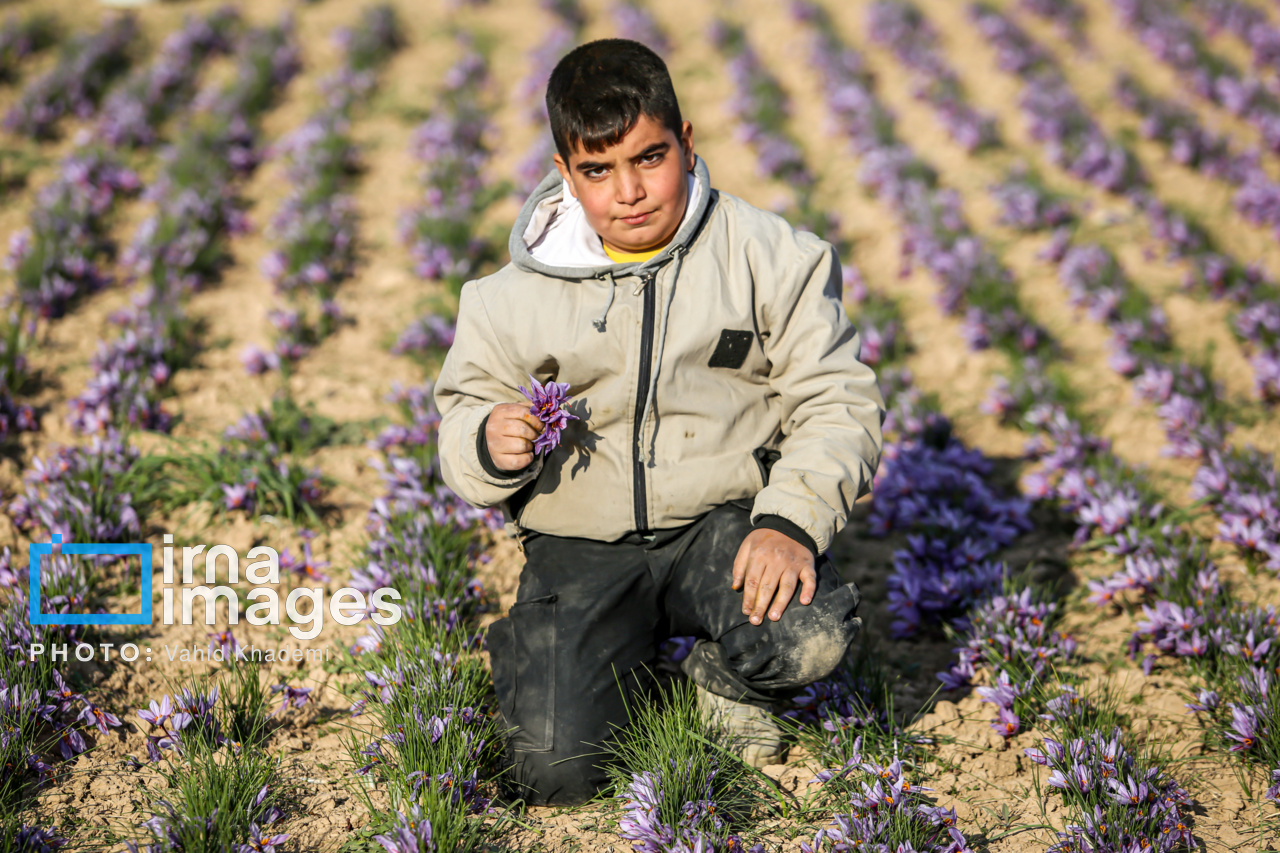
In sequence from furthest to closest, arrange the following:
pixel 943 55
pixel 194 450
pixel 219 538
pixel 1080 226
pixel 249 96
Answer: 1. pixel 943 55
2. pixel 249 96
3. pixel 1080 226
4. pixel 194 450
5. pixel 219 538

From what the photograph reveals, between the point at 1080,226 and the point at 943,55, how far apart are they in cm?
476

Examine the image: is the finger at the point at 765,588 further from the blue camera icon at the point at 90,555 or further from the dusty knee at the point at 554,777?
the blue camera icon at the point at 90,555

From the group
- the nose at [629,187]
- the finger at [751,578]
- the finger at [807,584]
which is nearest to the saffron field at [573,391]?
the finger at [751,578]

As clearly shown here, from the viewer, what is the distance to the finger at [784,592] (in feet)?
9.34

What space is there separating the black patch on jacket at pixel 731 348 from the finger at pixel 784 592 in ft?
2.56

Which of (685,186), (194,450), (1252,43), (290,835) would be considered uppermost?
(1252,43)

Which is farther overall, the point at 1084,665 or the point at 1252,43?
the point at 1252,43

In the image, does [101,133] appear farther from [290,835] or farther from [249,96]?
[290,835]

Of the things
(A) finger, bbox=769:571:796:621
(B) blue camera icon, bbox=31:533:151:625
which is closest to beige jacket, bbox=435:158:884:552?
(A) finger, bbox=769:571:796:621

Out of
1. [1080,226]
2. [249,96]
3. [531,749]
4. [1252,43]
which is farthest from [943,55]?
[531,749]

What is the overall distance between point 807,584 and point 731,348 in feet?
2.82

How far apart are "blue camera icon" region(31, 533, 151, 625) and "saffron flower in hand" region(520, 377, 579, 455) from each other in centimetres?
217

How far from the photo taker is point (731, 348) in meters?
3.16

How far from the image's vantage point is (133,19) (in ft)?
38.1
